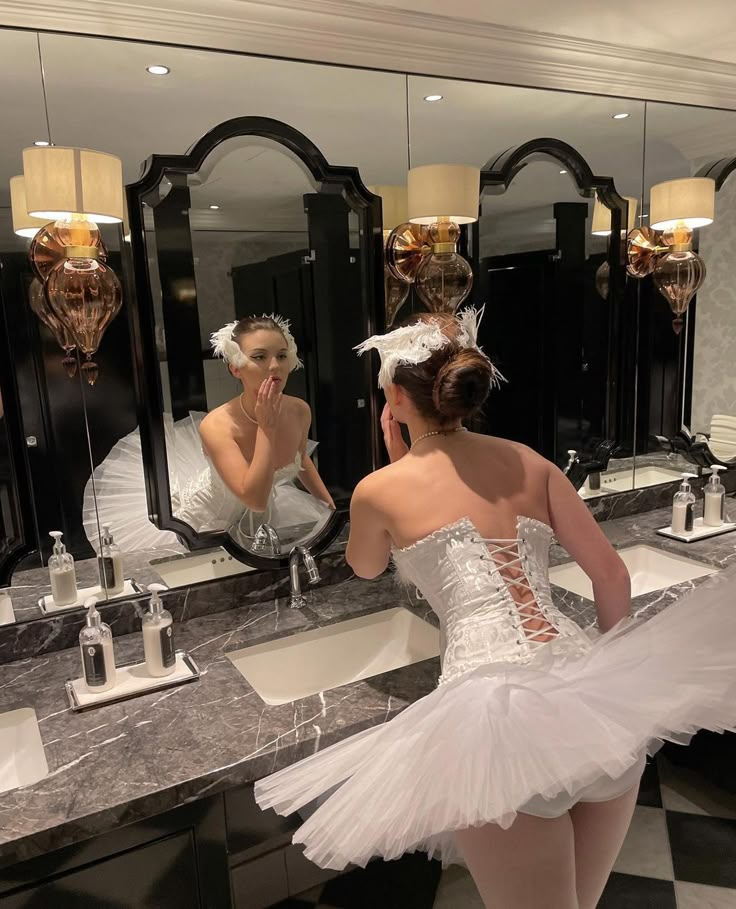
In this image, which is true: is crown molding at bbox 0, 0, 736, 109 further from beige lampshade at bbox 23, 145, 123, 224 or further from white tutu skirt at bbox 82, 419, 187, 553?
white tutu skirt at bbox 82, 419, 187, 553

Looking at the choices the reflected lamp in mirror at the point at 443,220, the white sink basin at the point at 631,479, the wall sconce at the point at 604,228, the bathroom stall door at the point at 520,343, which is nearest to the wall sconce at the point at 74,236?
the reflected lamp in mirror at the point at 443,220

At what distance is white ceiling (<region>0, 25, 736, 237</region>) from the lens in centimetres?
171

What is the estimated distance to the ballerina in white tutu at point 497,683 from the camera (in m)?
1.14

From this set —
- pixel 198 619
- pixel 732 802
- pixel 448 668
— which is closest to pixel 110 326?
pixel 198 619

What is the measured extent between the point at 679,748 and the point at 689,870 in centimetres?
39

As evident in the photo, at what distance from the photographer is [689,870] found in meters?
2.16

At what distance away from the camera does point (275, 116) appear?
198 centimetres

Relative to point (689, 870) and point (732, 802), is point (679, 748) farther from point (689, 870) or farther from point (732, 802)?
point (689, 870)

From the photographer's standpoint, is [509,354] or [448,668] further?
[509,354]

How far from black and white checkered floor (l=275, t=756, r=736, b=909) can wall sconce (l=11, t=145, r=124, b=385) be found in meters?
1.57

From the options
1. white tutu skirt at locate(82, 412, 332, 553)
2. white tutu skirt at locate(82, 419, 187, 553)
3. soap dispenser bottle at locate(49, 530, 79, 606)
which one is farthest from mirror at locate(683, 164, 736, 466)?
soap dispenser bottle at locate(49, 530, 79, 606)

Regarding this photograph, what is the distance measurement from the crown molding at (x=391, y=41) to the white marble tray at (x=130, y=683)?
1.53 metres

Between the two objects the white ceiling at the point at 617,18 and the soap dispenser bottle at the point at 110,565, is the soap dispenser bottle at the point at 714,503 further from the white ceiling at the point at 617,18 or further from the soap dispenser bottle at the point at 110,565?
the soap dispenser bottle at the point at 110,565

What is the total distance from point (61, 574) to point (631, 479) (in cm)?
215
